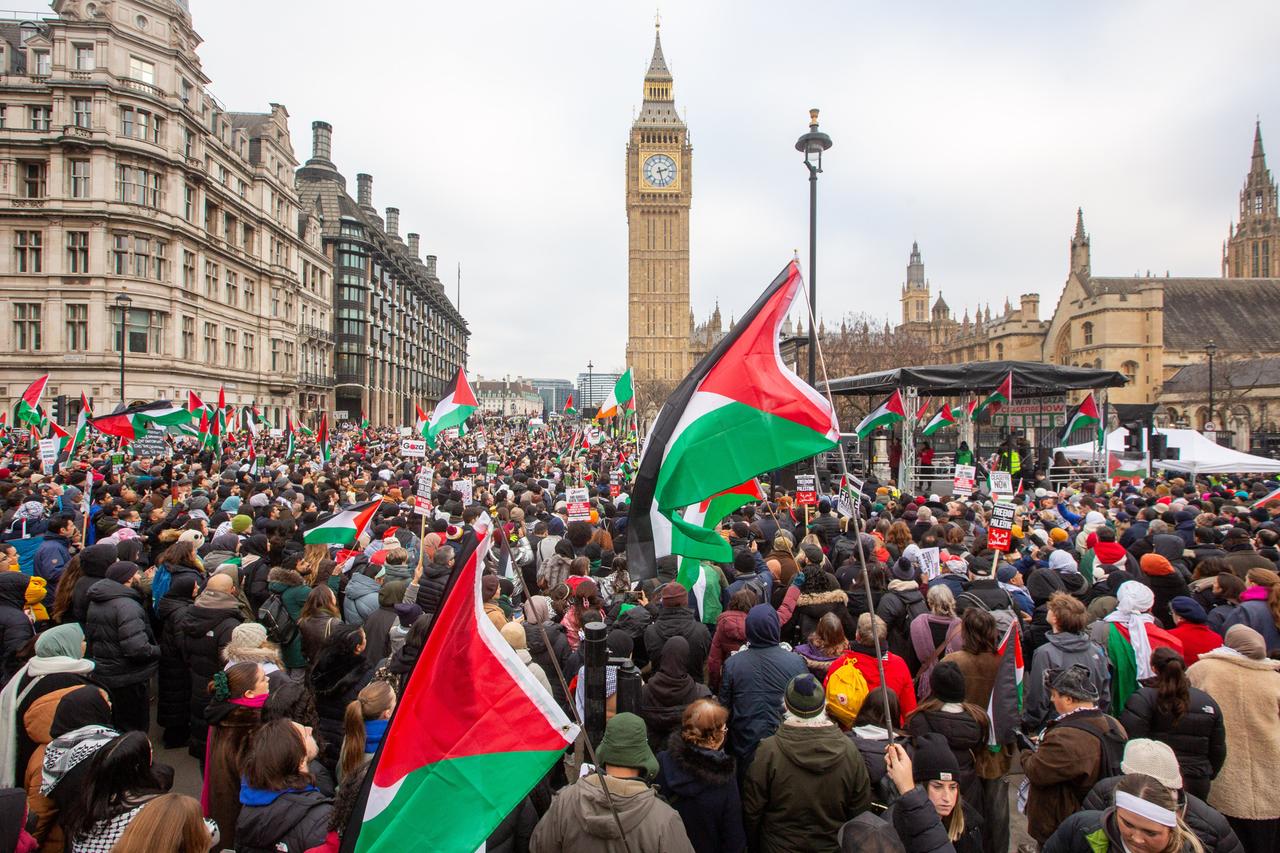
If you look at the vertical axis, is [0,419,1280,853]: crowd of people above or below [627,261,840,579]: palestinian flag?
below

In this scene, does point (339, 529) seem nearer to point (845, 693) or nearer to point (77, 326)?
point (845, 693)

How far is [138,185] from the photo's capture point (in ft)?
113

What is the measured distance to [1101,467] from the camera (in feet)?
66.0

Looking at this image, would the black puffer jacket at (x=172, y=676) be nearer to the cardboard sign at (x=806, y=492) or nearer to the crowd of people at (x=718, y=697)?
the crowd of people at (x=718, y=697)

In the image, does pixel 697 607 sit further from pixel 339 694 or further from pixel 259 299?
pixel 259 299

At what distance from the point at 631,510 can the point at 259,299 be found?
4933 centimetres

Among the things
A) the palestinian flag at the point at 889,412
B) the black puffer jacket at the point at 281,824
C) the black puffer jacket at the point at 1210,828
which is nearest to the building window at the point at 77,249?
the palestinian flag at the point at 889,412

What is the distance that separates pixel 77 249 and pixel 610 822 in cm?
4229

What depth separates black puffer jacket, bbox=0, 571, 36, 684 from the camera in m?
5.22

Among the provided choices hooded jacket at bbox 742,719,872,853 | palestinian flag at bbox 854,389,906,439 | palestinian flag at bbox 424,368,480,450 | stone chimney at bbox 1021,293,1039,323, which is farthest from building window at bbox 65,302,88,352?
stone chimney at bbox 1021,293,1039,323

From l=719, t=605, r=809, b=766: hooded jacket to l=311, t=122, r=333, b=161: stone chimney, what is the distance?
69351mm

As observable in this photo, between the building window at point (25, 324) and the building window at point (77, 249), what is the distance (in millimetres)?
2491

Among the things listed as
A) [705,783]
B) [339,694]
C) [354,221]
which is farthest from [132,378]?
[705,783]

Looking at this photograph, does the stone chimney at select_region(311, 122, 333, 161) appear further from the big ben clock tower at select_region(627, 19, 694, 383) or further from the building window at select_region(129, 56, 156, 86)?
the big ben clock tower at select_region(627, 19, 694, 383)
